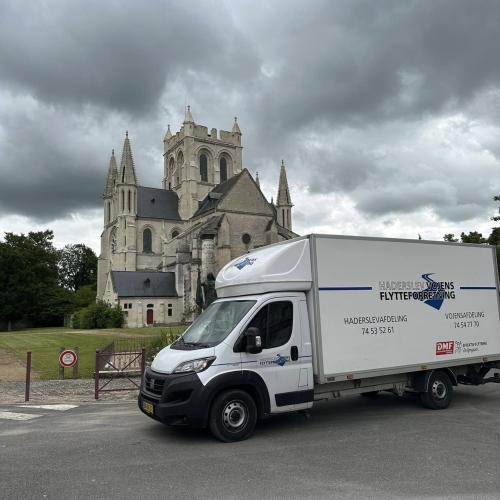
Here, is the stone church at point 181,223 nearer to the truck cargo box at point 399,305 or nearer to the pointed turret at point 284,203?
the pointed turret at point 284,203

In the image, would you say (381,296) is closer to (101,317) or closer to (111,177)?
(101,317)

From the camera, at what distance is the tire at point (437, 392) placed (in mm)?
8500

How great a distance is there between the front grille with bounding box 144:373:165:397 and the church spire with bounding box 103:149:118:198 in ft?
210

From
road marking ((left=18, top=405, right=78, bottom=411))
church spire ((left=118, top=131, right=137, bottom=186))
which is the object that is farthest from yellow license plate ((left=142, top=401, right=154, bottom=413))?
church spire ((left=118, top=131, right=137, bottom=186))

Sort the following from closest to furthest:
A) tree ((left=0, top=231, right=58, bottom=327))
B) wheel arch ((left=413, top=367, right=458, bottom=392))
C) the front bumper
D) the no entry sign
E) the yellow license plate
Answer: the front bumper → the yellow license plate → wheel arch ((left=413, top=367, right=458, bottom=392)) → the no entry sign → tree ((left=0, top=231, right=58, bottom=327))

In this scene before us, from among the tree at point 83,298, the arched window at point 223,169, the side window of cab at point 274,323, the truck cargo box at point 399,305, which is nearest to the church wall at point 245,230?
the arched window at point 223,169

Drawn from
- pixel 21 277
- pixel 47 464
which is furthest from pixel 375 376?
pixel 21 277

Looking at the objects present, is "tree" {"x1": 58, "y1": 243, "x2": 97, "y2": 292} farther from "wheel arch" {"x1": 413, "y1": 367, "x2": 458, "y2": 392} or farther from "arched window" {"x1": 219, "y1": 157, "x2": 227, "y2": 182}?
"wheel arch" {"x1": 413, "y1": 367, "x2": 458, "y2": 392}

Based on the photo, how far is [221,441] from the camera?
6.55 meters

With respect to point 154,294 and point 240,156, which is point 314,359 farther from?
point 240,156

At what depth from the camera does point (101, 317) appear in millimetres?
45281

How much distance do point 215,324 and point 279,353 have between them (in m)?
1.20

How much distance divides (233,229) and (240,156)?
2680cm

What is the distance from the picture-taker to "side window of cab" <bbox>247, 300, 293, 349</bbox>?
702 centimetres
